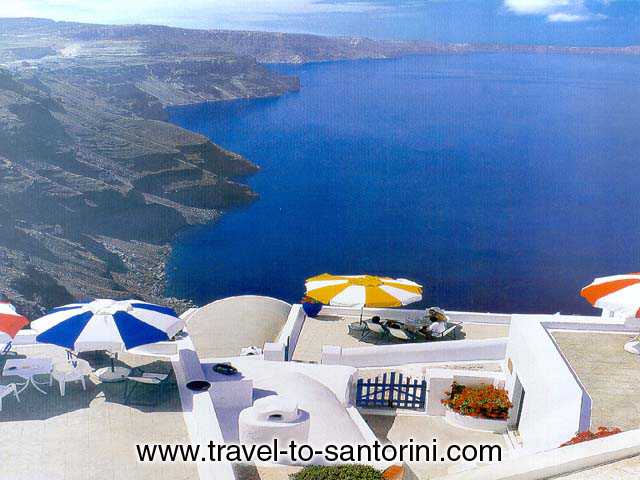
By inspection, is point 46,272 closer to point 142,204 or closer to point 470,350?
point 142,204

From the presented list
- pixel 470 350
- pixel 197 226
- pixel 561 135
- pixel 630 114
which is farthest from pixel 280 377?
pixel 630 114

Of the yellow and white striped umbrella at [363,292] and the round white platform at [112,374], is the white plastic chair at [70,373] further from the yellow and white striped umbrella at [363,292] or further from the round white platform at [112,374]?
the yellow and white striped umbrella at [363,292]

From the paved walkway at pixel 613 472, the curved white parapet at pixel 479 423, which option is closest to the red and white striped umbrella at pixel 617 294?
the curved white parapet at pixel 479 423

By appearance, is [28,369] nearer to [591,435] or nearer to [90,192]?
[591,435]

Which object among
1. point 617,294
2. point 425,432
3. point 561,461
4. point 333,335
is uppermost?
point 561,461

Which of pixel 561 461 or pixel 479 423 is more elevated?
pixel 561 461

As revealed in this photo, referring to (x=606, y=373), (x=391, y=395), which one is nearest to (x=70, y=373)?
(x=391, y=395)
